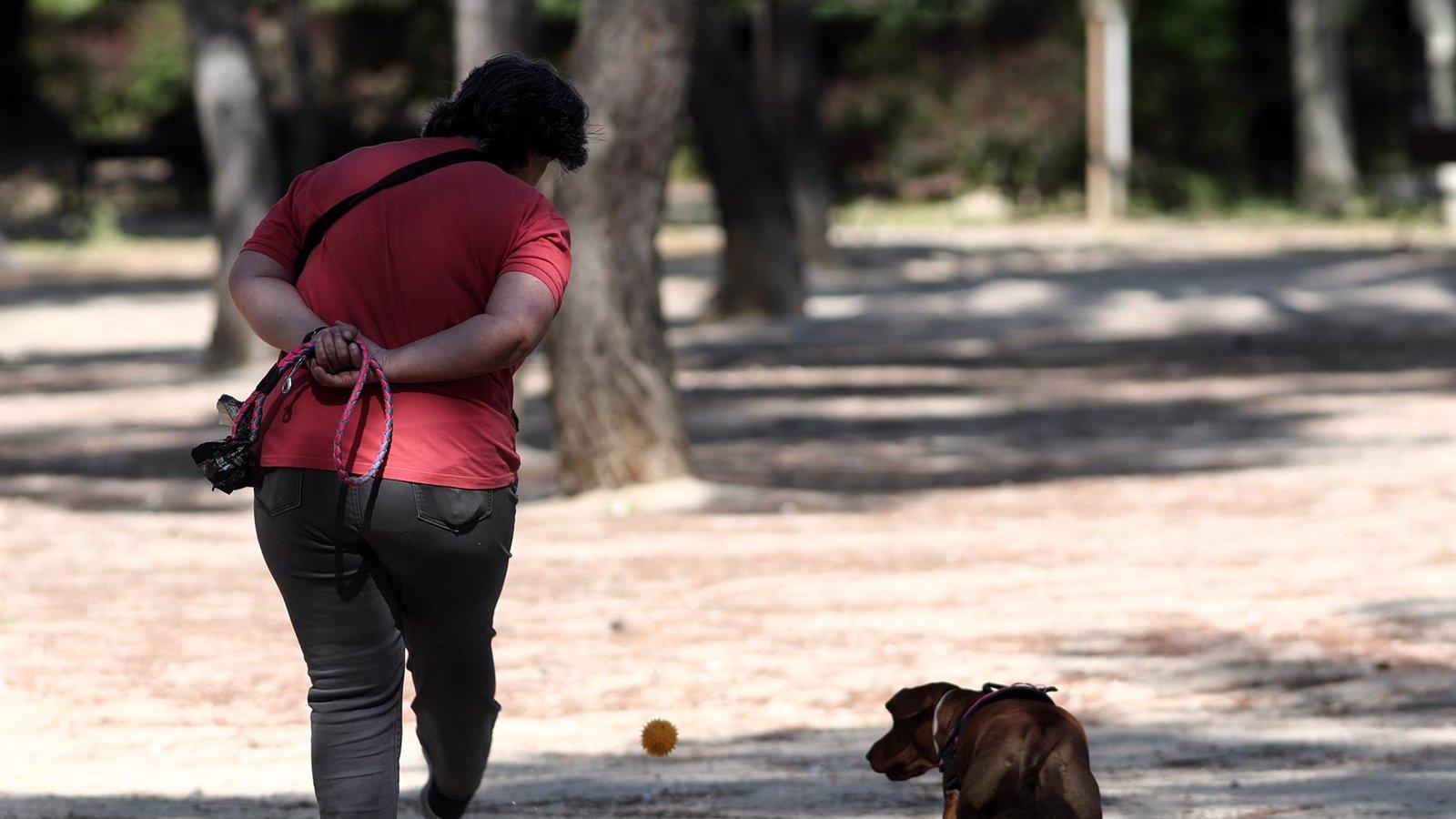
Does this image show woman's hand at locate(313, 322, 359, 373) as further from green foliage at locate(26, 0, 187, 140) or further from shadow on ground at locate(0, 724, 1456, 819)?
green foliage at locate(26, 0, 187, 140)

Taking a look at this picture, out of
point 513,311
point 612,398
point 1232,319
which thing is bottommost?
point 1232,319

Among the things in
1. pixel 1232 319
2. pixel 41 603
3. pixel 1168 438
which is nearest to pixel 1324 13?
pixel 1232 319

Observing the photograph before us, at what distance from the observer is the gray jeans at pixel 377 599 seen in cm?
355

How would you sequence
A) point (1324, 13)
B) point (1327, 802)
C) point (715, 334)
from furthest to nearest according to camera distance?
point (1324, 13) → point (715, 334) → point (1327, 802)

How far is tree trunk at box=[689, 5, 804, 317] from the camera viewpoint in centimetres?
1789

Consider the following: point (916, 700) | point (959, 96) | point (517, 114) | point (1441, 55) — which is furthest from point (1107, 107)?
point (517, 114)

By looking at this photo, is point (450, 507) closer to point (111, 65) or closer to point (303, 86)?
point (303, 86)

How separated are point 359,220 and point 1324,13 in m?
31.1

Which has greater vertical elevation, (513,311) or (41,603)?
(513,311)

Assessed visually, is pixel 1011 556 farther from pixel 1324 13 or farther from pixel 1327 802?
pixel 1324 13

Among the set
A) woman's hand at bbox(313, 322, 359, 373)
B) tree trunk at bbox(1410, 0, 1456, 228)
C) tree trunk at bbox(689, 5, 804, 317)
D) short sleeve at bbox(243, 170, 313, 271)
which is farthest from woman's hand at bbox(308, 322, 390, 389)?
tree trunk at bbox(1410, 0, 1456, 228)

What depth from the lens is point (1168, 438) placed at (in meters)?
12.2

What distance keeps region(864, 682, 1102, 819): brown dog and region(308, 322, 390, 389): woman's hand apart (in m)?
1.34

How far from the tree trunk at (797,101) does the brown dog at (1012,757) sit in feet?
58.7
